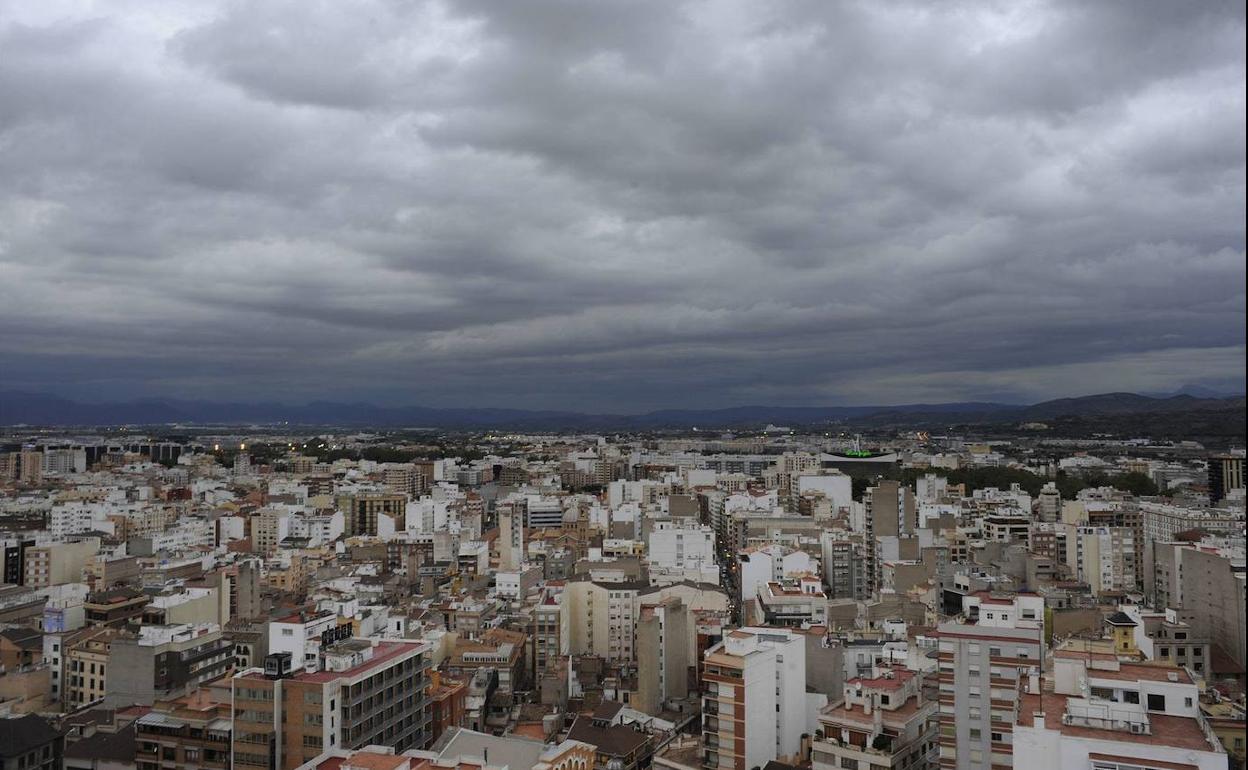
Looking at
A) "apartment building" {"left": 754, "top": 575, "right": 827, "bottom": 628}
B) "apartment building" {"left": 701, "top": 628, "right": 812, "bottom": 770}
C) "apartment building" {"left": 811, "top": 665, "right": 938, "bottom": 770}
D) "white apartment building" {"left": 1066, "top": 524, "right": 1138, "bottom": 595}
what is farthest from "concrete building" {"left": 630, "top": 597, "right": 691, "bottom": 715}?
"white apartment building" {"left": 1066, "top": 524, "right": 1138, "bottom": 595}

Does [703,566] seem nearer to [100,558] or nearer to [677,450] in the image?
[100,558]

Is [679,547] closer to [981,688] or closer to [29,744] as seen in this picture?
[981,688]

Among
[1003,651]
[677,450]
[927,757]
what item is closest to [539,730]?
[927,757]

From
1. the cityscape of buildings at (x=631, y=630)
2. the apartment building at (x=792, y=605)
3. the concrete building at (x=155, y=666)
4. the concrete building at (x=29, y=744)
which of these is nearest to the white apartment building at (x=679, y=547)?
the cityscape of buildings at (x=631, y=630)

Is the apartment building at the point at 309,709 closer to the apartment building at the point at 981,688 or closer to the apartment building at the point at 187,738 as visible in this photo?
the apartment building at the point at 187,738

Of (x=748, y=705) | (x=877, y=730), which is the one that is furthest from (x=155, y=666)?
(x=877, y=730)
